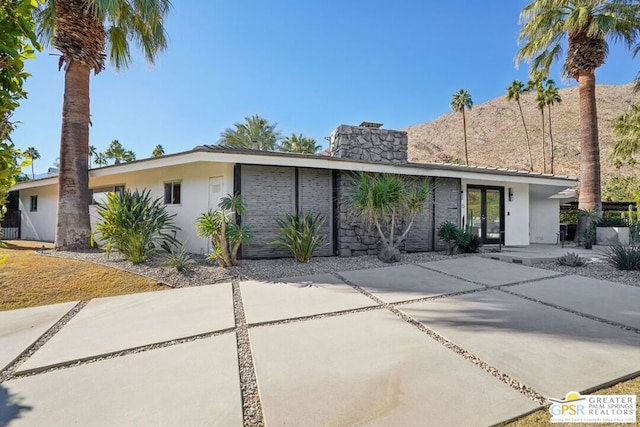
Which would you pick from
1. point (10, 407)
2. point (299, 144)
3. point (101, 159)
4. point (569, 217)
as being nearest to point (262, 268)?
point (10, 407)

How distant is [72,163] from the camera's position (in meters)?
8.56

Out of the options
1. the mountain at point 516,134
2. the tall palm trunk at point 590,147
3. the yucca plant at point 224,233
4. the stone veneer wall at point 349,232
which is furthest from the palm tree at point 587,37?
the mountain at point 516,134

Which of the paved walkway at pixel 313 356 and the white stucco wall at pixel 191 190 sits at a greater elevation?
the white stucco wall at pixel 191 190

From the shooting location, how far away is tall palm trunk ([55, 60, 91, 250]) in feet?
27.8

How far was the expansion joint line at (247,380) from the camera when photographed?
6.81 ft

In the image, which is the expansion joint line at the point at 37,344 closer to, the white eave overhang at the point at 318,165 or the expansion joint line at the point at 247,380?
the expansion joint line at the point at 247,380

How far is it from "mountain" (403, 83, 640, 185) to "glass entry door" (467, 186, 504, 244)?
3070 centimetres

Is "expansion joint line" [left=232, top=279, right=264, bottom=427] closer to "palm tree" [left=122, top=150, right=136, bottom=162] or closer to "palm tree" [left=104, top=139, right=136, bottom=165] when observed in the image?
"palm tree" [left=104, top=139, right=136, bottom=165]

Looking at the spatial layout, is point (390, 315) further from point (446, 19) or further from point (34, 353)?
point (446, 19)

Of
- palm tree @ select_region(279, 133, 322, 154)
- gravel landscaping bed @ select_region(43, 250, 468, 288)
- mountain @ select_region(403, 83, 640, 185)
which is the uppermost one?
mountain @ select_region(403, 83, 640, 185)

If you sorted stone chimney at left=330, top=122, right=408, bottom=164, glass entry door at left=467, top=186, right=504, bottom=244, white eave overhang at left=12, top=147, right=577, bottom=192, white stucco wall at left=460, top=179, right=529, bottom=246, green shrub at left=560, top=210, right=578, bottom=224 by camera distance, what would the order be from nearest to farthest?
white eave overhang at left=12, top=147, right=577, bottom=192 < stone chimney at left=330, top=122, right=408, bottom=164 < glass entry door at left=467, top=186, right=504, bottom=244 < white stucco wall at left=460, top=179, right=529, bottom=246 < green shrub at left=560, top=210, right=578, bottom=224

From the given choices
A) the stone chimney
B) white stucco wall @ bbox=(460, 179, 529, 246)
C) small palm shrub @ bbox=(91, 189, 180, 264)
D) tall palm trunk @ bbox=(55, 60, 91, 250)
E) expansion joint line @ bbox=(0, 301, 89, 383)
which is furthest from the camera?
white stucco wall @ bbox=(460, 179, 529, 246)

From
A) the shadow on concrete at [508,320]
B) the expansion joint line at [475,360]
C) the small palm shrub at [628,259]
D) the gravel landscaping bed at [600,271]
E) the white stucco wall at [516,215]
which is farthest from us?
the white stucco wall at [516,215]

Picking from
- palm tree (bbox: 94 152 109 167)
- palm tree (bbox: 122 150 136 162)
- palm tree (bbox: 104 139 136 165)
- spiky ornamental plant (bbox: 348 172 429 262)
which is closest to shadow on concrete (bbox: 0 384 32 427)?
spiky ornamental plant (bbox: 348 172 429 262)
